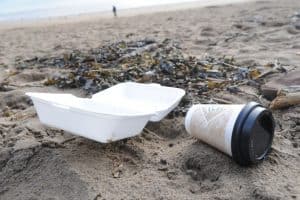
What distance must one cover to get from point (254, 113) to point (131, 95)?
110cm

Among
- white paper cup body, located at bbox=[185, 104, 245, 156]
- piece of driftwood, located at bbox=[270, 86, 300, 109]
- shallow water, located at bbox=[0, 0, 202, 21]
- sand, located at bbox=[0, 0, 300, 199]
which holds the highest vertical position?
white paper cup body, located at bbox=[185, 104, 245, 156]

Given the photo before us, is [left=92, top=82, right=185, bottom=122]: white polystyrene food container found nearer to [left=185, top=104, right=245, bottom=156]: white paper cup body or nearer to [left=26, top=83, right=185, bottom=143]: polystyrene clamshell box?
[left=26, top=83, right=185, bottom=143]: polystyrene clamshell box

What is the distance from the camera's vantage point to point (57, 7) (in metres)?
15.7

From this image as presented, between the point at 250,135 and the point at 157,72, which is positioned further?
the point at 157,72

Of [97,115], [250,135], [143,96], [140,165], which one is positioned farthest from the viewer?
[143,96]

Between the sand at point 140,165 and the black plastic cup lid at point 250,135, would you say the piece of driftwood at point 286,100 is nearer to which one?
the sand at point 140,165

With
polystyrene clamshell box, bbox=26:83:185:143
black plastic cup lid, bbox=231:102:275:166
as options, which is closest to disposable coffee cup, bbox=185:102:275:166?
black plastic cup lid, bbox=231:102:275:166

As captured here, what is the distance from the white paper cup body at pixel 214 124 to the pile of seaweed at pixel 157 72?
1.44 feet

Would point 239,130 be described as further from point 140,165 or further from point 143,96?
point 143,96

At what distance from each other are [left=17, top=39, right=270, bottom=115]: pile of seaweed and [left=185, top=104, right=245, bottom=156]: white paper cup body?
0.44m

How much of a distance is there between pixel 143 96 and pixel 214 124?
846mm

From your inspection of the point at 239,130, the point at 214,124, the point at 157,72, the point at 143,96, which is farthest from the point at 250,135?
the point at 157,72

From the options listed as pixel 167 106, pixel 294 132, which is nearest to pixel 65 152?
pixel 167 106

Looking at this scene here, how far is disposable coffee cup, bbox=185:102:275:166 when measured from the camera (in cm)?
172
